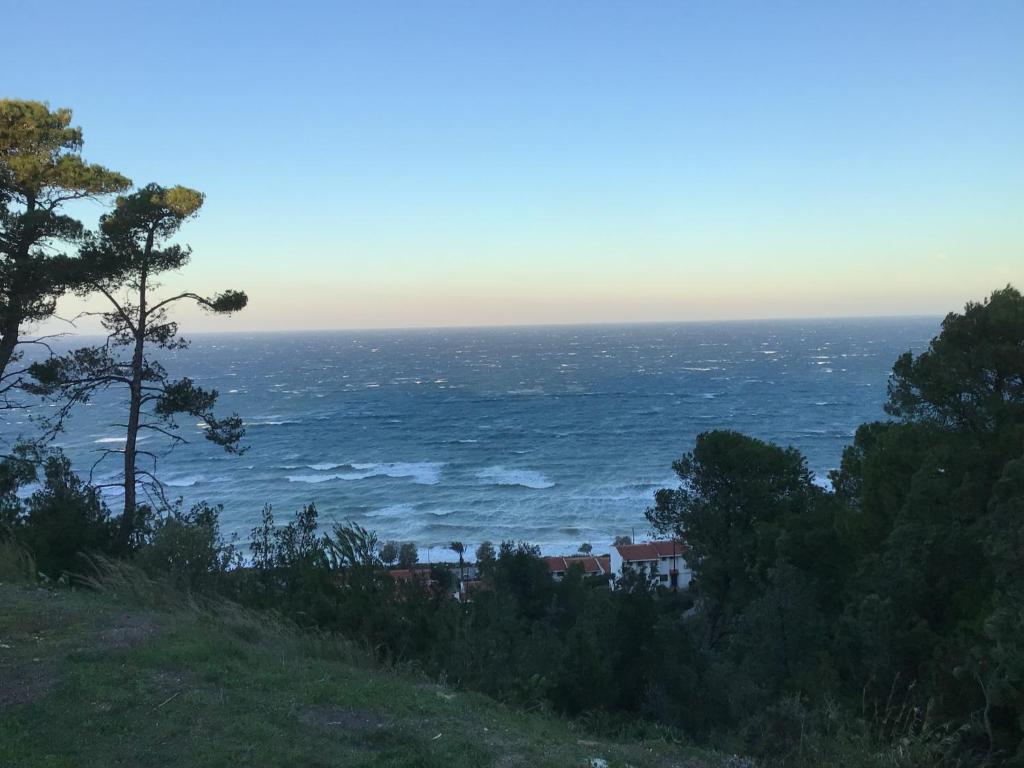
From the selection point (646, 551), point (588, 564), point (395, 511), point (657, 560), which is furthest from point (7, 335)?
point (395, 511)

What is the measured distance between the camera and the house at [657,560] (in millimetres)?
32219

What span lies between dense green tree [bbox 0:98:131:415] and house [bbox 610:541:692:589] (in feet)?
86.8

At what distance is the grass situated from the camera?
12.8 feet

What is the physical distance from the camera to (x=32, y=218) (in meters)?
10.6

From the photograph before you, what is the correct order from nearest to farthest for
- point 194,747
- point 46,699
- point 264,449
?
1. point 194,747
2. point 46,699
3. point 264,449

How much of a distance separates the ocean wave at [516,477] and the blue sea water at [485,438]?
0.15 metres

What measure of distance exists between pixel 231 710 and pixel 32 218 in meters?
9.96

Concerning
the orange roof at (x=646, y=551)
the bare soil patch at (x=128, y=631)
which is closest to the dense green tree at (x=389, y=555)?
the orange roof at (x=646, y=551)

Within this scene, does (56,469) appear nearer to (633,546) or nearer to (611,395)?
(633,546)

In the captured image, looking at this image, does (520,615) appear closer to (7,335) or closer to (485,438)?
(7,335)

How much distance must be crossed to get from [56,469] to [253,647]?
9098mm

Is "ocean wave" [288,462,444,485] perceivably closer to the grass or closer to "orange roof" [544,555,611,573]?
"orange roof" [544,555,611,573]

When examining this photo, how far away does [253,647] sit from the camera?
5953mm

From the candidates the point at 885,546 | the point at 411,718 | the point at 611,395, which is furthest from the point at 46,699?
the point at 611,395
